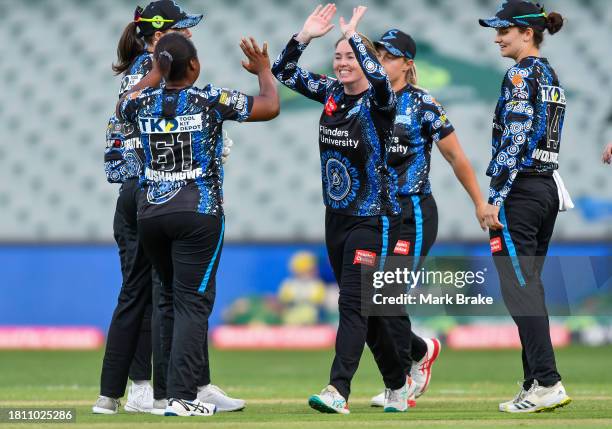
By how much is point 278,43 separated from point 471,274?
913cm

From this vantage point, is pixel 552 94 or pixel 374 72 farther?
pixel 552 94

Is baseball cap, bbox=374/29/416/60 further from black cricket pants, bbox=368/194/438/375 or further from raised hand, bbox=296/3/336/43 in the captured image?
black cricket pants, bbox=368/194/438/375

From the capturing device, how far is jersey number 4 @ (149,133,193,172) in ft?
20.4

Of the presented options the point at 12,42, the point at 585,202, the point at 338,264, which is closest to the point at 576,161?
the point at 585,202

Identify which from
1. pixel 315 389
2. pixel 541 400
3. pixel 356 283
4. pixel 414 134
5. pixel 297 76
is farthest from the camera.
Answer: pixel 315 389

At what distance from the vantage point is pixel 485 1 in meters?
16.3

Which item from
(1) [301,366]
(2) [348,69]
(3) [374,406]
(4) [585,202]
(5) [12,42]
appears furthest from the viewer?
(5) [12,42]

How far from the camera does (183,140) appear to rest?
623 cm

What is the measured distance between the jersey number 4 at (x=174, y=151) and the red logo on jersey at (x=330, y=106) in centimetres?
88

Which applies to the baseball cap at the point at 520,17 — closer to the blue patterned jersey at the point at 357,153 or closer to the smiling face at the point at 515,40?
the smiling face at the point at 515,40

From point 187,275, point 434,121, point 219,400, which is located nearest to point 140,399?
point 219,400

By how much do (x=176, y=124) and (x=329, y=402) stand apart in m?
1.57

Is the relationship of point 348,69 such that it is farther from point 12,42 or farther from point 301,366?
A: point 12,42

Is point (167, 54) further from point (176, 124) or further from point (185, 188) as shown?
point (185, 188)
